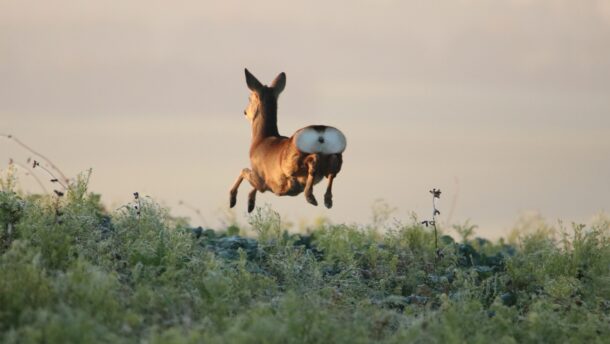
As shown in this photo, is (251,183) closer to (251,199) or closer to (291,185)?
(251,199)

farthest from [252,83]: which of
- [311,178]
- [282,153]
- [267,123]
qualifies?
[311,178]

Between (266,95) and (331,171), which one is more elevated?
(266,95)

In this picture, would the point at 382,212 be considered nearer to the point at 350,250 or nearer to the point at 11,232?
the point at 350,250

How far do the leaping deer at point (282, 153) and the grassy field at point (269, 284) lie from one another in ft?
1.47

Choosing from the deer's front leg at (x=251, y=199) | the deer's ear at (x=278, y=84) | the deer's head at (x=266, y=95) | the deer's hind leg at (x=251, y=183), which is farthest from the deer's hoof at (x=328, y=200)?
the deer's ear at (x=278, y=84)

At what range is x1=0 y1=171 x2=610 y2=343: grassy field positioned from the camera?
9.05 meters

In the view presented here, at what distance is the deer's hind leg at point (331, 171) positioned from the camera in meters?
11.4

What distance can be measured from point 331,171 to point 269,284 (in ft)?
4.13

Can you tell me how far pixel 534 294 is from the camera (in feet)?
37.7

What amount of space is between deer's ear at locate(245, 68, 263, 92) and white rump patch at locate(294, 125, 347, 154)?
187 centimetres

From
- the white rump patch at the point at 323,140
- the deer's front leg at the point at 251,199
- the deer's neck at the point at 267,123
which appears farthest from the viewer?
the deer's neck at the point at 267,123

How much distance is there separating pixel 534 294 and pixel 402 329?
2.27 meters

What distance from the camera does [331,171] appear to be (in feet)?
37.7

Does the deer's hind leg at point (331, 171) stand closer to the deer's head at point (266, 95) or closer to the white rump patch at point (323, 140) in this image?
the white rump patch at point (323, 140)
